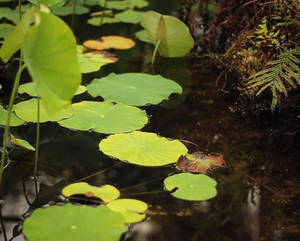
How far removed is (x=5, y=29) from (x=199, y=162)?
4.61 ft

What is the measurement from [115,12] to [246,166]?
1776 mm

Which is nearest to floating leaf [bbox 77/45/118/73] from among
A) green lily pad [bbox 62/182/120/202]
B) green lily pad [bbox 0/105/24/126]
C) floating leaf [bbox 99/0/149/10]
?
green lily pad [bbox 0/105/24/126]

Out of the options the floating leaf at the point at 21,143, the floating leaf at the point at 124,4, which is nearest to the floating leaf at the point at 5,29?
the floating leaf at the point at 124,4

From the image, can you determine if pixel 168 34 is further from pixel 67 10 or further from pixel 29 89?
pixel 67 10

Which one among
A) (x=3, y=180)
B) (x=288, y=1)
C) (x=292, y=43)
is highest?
(x=288, y=1)

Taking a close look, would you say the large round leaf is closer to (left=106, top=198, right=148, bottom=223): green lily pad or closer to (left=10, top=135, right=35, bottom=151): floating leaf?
(left=106, top=198, right=148, bottom=223): green lily pad

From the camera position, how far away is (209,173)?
5.71ft

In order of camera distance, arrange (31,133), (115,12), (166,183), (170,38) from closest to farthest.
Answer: (166,183)
(31,133)
(170,38)
(115,12)

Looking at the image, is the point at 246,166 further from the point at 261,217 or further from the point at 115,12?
the point at 115,12

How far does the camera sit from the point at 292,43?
211 cm

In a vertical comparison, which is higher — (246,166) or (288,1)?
(288,1)

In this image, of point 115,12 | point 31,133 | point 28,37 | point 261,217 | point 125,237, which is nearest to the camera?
point 28,37

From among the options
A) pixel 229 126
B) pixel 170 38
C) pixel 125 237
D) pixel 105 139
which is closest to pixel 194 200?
pixel 125 237

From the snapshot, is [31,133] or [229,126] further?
[229,126]
